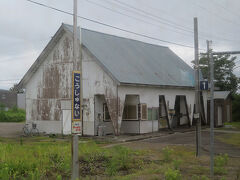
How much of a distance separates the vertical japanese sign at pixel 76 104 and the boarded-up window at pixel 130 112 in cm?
1439

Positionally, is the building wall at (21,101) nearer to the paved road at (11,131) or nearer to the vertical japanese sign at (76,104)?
the paved road at (11,131)

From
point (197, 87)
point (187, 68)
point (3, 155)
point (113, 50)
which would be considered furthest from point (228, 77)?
point (3, 155)

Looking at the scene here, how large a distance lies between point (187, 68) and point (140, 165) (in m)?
21.9

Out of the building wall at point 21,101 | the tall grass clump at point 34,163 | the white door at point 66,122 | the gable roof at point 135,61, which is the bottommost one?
the tall grass clump at point 34,163

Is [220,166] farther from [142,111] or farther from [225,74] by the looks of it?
[225,74]

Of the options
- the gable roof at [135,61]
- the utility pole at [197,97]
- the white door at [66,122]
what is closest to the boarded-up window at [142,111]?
the gable roof at [135,61]

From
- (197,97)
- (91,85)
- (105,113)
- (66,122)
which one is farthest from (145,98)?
(197,97)

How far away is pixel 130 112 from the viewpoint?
2417 cm

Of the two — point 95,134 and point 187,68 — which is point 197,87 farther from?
point 187,68

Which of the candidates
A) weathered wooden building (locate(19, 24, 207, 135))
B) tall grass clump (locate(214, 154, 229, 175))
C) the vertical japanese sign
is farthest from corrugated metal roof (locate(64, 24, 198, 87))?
the vertical japanese sign

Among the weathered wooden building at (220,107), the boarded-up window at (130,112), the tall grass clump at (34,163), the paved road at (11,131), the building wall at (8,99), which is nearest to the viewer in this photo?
the tall grass clump at (34,163)

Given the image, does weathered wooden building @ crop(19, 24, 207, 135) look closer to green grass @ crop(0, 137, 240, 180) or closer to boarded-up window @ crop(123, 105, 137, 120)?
boarded-up window @ crop(123, 105, 137, 120)

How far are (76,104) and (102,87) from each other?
1275 cm

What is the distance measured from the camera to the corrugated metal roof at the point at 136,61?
2286 centimetres
